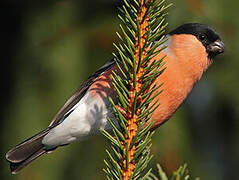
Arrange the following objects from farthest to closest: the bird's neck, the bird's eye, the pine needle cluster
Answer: the bird's eye, the bird's neck, the pine needle cluster

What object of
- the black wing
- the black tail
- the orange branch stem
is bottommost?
the black tail

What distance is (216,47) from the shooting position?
3.26 meters

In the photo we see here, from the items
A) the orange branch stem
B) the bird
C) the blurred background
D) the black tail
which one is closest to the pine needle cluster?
the orange branch stem

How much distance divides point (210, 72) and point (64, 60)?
109 cm

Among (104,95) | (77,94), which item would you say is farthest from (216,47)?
(77,94)

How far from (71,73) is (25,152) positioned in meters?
0.67

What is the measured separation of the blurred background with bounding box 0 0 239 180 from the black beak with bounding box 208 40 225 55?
1.8 inches

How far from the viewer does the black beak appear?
10.4ft

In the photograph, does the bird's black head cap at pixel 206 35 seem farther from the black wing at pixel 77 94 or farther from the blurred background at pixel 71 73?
the black wing at pixel 77 94

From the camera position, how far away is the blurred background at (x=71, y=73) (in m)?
3.18

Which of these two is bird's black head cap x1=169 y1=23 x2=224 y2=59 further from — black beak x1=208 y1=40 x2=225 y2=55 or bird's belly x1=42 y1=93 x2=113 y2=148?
bird's belly x1=42 y1=93 x2=113 y2=148

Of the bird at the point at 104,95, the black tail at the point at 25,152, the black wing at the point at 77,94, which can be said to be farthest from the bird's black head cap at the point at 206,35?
the black tail at the point at 25,152

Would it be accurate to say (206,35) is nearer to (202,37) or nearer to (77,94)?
(202,37)

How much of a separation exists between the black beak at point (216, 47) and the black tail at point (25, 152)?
1.35 meters
